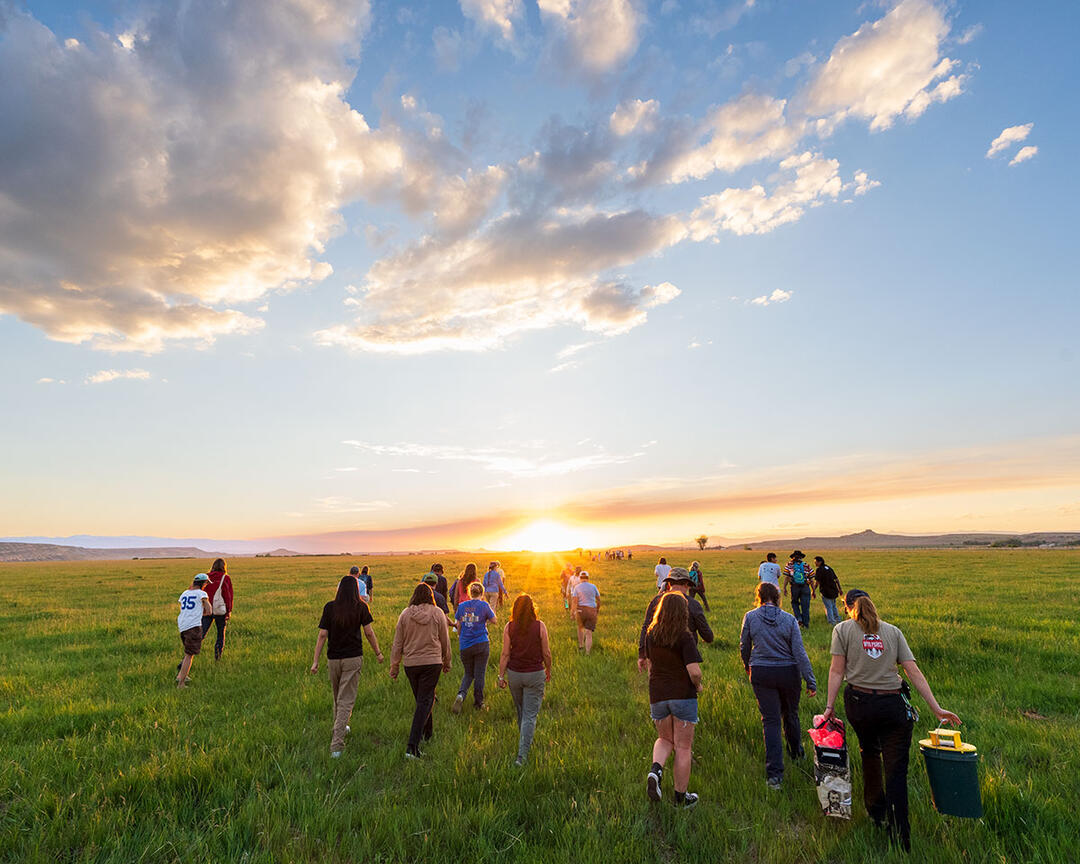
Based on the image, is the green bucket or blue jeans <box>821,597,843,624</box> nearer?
the green bucket

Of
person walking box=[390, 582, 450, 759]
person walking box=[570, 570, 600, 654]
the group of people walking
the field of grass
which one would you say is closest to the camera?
the field of grass

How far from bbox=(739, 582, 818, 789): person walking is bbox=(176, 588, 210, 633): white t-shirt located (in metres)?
11.2

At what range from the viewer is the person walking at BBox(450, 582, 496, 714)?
30.0 ft

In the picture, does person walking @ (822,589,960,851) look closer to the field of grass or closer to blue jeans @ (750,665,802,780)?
the field of grass

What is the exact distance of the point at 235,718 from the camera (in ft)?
28.8

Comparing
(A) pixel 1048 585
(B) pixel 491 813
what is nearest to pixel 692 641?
(B) pixel 491 813

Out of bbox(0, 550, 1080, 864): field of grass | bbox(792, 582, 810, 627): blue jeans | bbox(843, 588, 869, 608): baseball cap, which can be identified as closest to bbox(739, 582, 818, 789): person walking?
bbox(0, 550, 1080, 864): field of grass

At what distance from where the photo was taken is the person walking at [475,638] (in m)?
9.16

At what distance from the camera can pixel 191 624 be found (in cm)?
1112

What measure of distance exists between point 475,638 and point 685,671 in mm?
4332

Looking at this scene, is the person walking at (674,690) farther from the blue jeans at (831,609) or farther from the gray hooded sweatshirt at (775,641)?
the blue jeans at (831,609)

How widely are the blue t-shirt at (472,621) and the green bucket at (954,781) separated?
6.24 meters

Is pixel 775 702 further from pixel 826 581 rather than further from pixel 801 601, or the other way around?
pixel 801 601

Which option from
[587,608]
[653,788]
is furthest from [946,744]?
[587,608]
